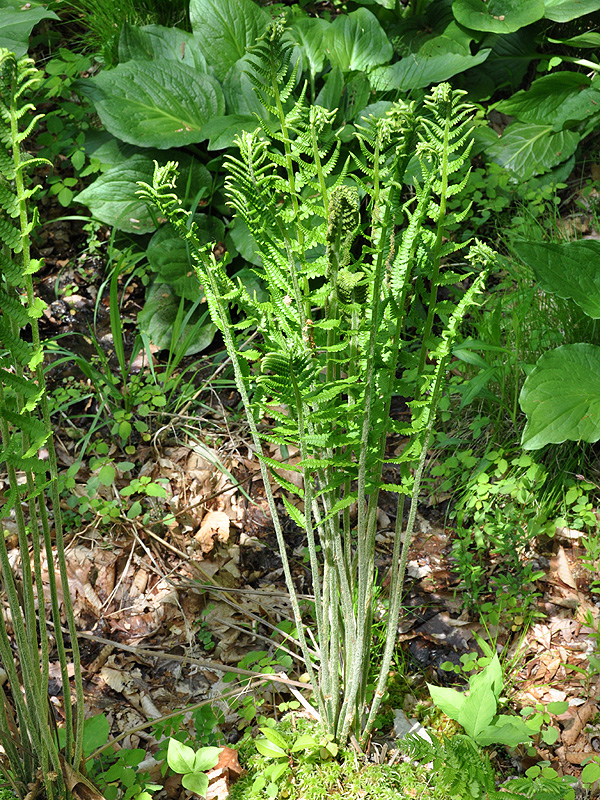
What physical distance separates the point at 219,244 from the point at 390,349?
1932 millimetres

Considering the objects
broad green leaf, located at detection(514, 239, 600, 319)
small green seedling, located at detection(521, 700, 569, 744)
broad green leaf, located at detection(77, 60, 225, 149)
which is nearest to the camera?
small green seedling, located at detection(521, 700, 569, 744)

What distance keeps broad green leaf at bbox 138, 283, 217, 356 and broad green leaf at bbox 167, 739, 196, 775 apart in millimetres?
1708

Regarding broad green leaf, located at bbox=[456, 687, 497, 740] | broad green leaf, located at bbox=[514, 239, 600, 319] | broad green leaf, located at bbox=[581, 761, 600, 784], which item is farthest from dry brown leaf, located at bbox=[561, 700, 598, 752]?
broad green leaf, located at bbox=[514, 239, 600, 319]

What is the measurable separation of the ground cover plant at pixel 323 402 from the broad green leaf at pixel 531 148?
0.05 ft

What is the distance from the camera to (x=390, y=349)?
140 centimetres

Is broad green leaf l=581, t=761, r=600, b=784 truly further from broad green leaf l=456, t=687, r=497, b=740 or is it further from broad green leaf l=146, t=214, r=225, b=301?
broad green leaf l=146, t=214, r=225, b=301

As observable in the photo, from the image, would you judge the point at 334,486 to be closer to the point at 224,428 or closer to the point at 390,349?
the point at 390,349

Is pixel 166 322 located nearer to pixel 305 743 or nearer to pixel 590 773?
pixel 305 743

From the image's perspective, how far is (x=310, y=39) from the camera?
3.31m

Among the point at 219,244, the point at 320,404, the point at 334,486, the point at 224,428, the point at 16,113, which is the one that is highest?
the point at 16,113

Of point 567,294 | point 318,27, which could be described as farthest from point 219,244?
point 567,294

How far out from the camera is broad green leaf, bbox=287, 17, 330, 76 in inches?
128

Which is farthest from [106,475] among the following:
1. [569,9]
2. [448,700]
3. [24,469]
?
[569,9]

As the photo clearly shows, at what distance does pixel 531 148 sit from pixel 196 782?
3.12 metres
